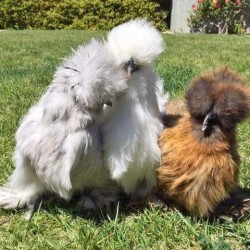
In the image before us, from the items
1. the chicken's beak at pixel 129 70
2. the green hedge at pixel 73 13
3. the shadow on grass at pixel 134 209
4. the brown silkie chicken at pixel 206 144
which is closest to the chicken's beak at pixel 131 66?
the chicken's beak at pixel 129 70

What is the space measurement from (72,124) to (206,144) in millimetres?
575

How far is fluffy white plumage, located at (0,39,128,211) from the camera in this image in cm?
198

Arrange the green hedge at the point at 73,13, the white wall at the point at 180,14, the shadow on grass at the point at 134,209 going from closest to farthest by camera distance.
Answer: the shadow on grass at the point at 134,209 < the green hedge at the point at 73,13 < the white wall at the point at 180,14

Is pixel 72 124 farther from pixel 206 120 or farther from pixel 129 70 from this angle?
pixel 206 120

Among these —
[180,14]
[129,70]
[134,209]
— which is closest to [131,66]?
[129,70]

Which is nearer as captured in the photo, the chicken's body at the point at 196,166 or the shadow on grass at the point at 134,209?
the chicken's body at the point at 196,166

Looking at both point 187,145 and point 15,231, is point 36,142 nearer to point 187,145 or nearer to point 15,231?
point 15,231

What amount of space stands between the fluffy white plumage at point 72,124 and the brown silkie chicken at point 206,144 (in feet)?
1.02

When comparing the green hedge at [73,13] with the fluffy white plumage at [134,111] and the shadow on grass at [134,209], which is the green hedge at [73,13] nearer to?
the shadow on grass at [134,209]

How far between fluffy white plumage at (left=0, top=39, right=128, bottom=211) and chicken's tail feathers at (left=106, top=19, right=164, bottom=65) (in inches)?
1.9

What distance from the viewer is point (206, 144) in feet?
6.71

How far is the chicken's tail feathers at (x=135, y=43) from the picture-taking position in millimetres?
2014

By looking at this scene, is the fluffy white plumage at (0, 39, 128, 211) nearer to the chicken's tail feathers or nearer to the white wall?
the chicken's tail feathers

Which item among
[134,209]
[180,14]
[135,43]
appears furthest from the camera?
[180,14]
